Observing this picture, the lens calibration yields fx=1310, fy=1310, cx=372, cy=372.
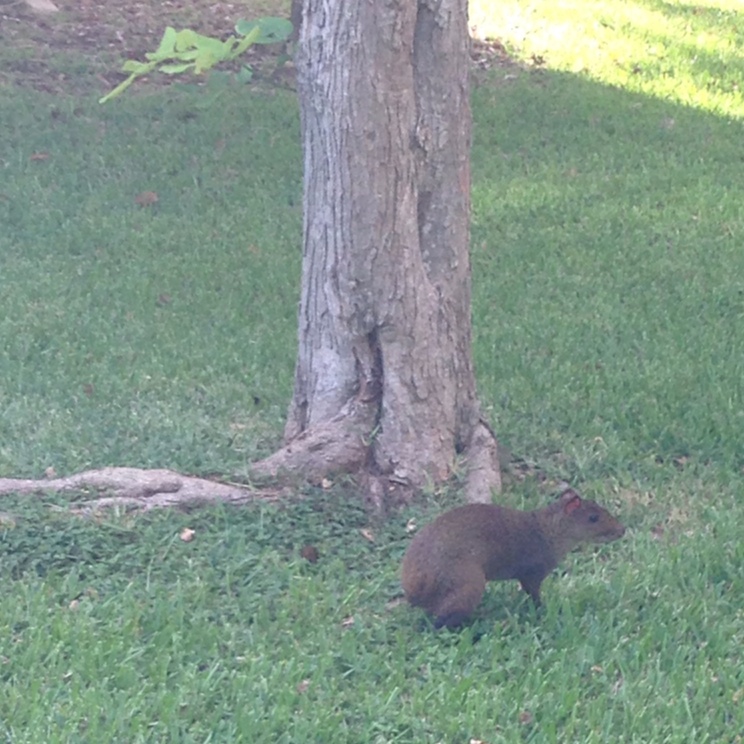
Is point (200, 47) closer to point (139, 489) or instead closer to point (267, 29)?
point (267, 29)

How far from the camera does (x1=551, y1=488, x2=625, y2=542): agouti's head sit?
440 centimetres

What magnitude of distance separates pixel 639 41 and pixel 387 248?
868cm

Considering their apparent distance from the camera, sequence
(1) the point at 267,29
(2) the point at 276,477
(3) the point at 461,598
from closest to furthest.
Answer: (3) the point at 461,598, (1) the point at 267,29, (2) the point at 276,477

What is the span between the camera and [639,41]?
12.9 m

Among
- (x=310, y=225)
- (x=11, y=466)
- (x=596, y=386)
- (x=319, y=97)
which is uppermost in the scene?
(x=319, y=97)

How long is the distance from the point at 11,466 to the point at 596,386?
2.72 meters

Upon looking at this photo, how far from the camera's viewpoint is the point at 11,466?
18.0 ft

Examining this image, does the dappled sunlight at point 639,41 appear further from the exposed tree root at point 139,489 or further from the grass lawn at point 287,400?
the exposed tree root at point 139,489

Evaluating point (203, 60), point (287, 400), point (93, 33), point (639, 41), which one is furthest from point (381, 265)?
point (639, 41)

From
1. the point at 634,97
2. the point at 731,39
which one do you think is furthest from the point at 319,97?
the point at 731,39

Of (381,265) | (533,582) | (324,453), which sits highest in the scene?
(381,265)

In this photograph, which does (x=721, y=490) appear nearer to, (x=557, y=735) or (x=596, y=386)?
(x=596, y=386)

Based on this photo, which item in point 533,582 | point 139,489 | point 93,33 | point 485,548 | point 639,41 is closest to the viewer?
point 485,548

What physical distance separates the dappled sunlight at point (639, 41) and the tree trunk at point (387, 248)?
6555 millimetres
